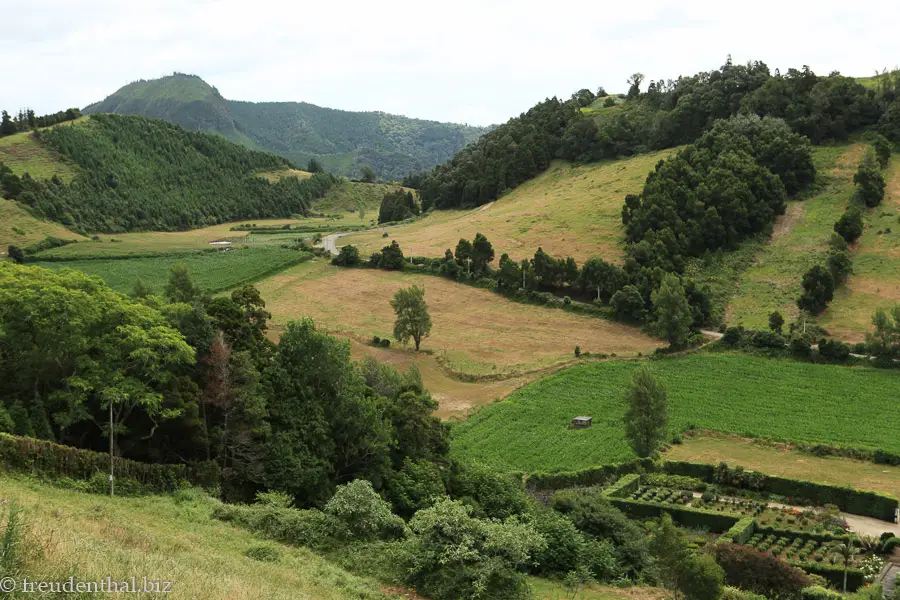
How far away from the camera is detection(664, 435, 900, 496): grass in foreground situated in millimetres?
44438

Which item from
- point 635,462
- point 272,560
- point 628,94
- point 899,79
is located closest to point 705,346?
point 635,462

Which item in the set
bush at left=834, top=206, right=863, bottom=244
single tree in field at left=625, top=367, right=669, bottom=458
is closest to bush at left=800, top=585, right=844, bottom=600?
single tree in field at left=625, top=367, right=669, bottom=458

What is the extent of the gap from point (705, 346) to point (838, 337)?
1093 centimetres

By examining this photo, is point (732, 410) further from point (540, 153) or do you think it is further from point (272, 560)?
point (540, 153)

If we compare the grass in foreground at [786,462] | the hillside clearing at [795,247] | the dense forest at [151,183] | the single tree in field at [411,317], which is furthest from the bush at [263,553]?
the dense forest at [151,183]

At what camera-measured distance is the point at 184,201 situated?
499 feet

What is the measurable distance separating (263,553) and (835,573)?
76.2ft

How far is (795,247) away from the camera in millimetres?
87500

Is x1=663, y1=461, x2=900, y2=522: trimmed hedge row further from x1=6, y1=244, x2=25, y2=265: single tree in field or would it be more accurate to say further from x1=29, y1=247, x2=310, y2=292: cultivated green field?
x1=6, y1=244, x2=25, y2=265: single tree in field

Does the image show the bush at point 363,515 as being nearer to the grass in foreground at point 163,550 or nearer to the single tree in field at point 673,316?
the grass in foreground at point 163,550

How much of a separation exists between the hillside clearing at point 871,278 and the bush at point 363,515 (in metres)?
53.9

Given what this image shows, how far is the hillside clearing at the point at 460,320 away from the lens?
69875mm

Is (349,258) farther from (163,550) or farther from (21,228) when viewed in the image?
(163,550)

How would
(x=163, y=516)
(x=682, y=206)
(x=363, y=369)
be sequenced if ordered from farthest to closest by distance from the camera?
(x=682, y=206) → (x=363, y=369) → (x=163, y=516)
